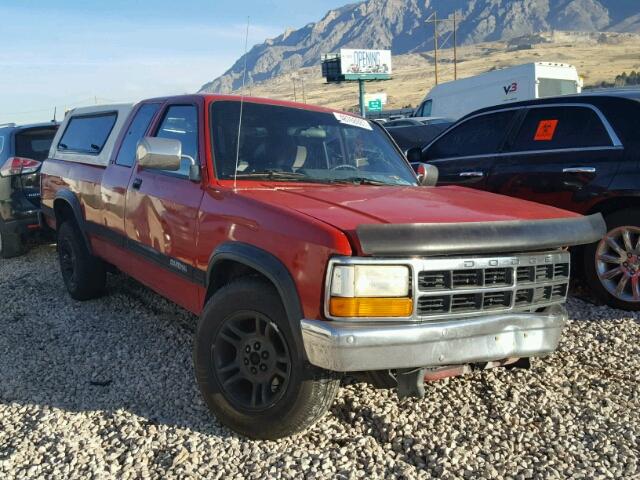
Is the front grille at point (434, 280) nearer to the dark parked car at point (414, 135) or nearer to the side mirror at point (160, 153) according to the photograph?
the side mirror at point (160, 153)

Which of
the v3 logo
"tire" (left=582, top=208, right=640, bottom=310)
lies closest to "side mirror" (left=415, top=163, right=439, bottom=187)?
"tire" (left=582, top=208, right=640, bottom=310)

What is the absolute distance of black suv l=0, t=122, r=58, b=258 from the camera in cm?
724

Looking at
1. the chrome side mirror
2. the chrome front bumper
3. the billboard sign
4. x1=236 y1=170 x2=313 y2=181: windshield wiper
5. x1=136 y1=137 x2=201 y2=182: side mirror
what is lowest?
the chrome front bumper

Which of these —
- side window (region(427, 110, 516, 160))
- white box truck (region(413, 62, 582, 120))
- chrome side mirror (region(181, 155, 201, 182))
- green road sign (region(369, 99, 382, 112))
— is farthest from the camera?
green road sign (region(369, 99, 382, 112))

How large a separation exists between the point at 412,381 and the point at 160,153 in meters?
1.87

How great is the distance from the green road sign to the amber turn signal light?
58.5 metres

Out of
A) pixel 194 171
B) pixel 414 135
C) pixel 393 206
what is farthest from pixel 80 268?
pixel 414 135

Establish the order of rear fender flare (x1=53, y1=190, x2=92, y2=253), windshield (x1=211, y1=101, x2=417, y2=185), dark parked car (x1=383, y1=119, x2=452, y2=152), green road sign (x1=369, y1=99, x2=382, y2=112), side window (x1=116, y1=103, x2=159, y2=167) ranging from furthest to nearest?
green road sign (x1=369, y1=99, x2=382, y2=112)
dark parked car (x1=383, y1=119, x2=452, y2=152)
rear fender flare (x1=53, y1=190, x2=92, y2=253)
side window (x1=116, y1=103, x2=159, y2=167)
windshield (x1=211, y1=101, x2=417, y2=185)

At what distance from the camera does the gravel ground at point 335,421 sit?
2.75 meters

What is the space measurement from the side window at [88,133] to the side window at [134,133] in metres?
0.46

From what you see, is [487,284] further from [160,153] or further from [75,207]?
[75,207]

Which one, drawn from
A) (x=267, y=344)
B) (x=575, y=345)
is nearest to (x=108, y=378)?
(x=267, y=344)

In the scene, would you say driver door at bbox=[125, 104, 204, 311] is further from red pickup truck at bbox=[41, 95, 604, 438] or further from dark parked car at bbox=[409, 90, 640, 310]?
dark parked car at bbox=[409, 90, 640, 310]

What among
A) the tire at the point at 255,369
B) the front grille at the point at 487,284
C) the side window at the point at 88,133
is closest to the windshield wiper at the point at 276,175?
the tire at the point at 255,369
